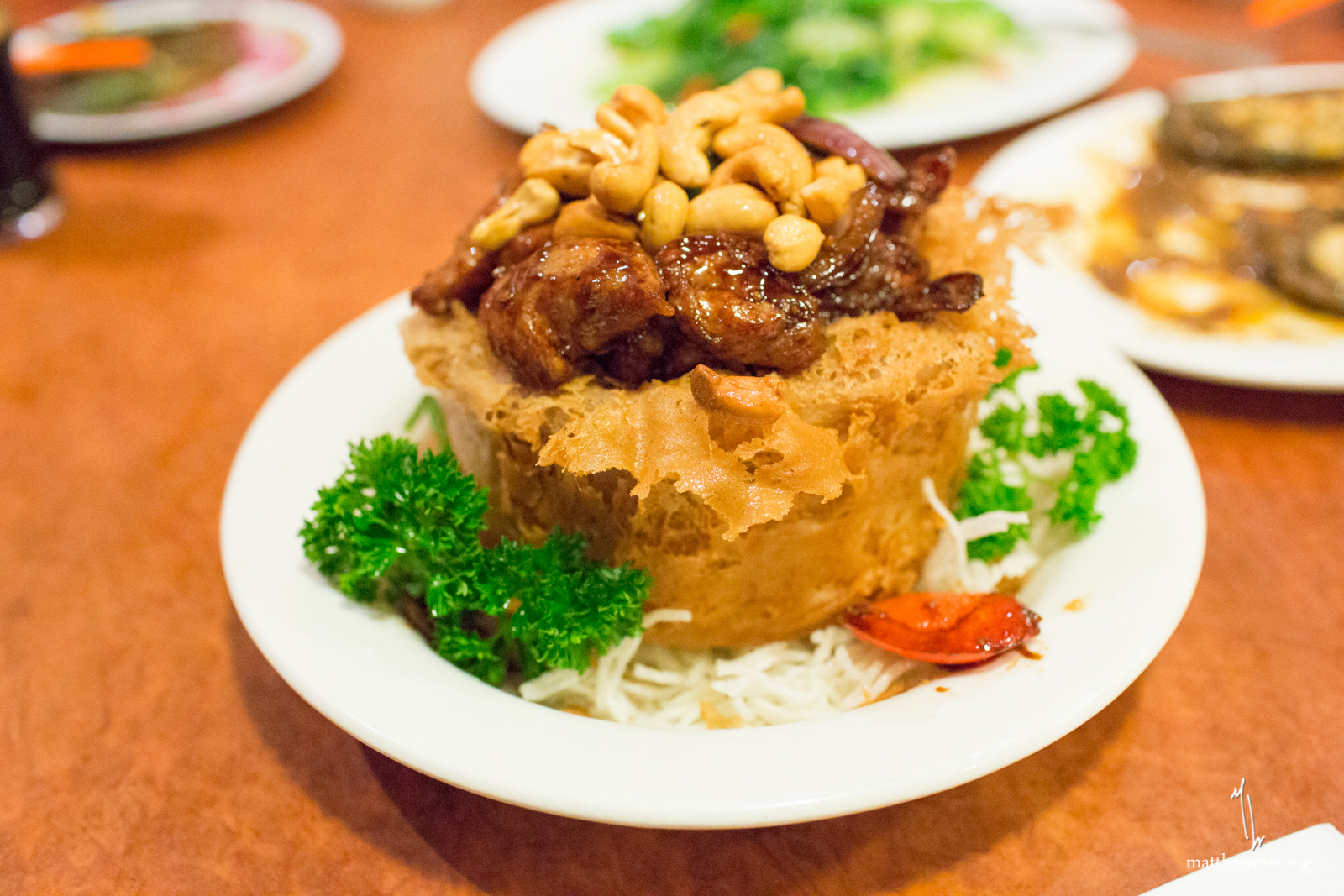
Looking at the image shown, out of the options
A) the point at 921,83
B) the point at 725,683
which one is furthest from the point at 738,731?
the point at 921,83

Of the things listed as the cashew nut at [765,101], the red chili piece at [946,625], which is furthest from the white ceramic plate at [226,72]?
the red chili piece at [946,625]

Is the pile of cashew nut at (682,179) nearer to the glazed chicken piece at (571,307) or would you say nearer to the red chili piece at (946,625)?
the glazed chicken piece at (571,307)

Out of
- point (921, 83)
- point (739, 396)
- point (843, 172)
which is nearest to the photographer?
point (739, 396)

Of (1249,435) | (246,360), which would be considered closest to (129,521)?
(246,360)

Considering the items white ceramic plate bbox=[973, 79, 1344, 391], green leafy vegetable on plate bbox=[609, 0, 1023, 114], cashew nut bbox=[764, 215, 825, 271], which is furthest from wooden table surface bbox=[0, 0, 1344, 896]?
green leafy vegetable on plate bbox=[609, 0, 1023, 114]

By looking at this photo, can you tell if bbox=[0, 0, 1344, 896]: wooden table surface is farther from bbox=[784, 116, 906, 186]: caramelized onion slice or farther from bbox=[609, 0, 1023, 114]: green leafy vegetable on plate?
bbox=[609, 0, 1023, 114]: green leafy vegetable on plate

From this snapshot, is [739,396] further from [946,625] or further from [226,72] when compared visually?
[226,72]

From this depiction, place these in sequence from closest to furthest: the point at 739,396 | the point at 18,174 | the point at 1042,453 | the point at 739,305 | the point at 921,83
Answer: the point at 739,396 → the point at 739,305 → the point at 1042,453 → the point at 18,174 → the point at 921,83

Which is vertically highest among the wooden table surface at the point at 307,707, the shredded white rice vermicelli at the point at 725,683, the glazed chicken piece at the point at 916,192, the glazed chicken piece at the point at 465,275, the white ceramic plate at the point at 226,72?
the glazed chicken piece at the point at 916,192
